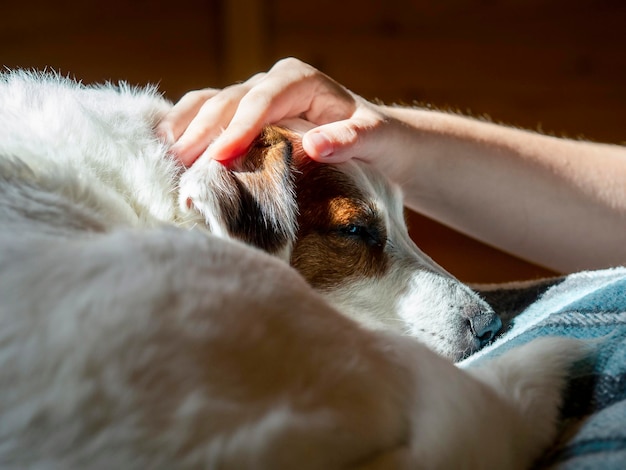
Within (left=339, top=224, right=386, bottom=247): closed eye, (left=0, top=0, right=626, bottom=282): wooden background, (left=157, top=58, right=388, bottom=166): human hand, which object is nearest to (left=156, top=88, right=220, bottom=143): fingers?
(left=157, top=58, right=388, bottom=166): human hand

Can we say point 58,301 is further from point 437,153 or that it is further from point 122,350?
point 437,153

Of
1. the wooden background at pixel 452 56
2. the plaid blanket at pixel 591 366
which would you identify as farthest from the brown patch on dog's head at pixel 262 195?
the wooden background at pixel 452 56

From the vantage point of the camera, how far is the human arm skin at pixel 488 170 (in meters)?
1.29

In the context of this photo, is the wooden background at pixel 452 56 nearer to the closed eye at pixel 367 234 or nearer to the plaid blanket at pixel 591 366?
the closed eye at pixel 367 234

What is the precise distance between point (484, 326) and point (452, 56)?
2.24 meters

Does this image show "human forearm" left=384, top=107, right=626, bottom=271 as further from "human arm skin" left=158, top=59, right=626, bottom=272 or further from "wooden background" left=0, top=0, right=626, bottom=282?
"wooden background" left=0, top=0, right=626, bottom=282

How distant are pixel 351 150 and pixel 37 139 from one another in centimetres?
49

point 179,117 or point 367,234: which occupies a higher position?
point 179,117

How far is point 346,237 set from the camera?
1275 mm

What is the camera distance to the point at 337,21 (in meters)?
3.06

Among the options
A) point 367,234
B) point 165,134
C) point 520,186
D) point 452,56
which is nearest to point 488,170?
point 520,186

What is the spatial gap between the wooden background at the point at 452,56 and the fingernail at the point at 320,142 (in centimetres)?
176

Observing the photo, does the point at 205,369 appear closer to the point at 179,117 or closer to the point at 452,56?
the point at 179,117

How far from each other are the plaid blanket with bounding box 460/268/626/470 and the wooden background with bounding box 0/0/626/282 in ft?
6.50
